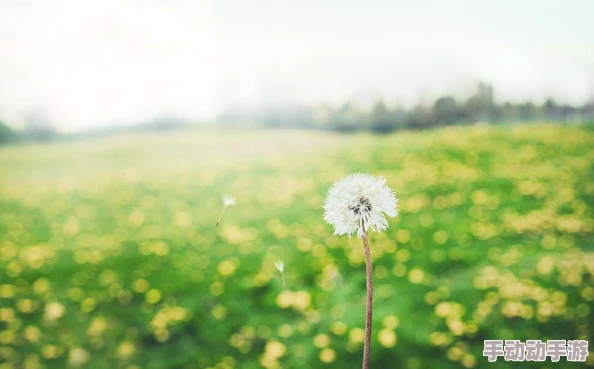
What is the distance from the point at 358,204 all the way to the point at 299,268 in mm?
2854

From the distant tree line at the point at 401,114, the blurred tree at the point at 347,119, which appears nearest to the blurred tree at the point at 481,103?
the distant tree line at the point at 401,114

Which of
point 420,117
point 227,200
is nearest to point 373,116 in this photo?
point 420,117

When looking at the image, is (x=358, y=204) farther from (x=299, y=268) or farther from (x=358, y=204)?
(x=299, y=268)

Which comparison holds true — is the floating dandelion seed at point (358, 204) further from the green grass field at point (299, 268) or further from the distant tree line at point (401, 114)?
the distant tree line at point (401, 114)

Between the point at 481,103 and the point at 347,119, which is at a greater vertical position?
the point at 481,103

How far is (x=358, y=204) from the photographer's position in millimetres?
977

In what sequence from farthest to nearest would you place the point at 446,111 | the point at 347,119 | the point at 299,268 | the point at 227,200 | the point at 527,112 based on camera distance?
the point at 446,111, the point at 347,119, the point at 527,112, the point at 299,268, the point at 227,200

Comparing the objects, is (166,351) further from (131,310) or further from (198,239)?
(198,239)

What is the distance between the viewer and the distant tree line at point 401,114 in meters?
10.4

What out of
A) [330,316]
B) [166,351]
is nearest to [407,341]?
[330,316]

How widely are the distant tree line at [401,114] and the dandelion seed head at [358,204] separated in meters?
9.25

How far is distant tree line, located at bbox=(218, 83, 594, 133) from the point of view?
1042cm

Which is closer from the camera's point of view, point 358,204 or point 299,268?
point 358,204

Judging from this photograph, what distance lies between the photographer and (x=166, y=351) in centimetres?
286
